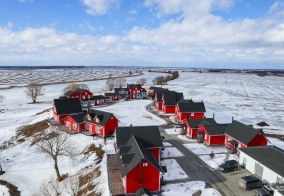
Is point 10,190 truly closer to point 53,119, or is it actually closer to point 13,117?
point 53,119

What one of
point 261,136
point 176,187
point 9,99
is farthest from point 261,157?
point 9,99

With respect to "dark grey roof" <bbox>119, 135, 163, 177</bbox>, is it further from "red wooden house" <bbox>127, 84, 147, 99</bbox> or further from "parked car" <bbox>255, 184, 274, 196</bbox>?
"red wooden house" <bbox>127, 84, 147, 99</bbox>


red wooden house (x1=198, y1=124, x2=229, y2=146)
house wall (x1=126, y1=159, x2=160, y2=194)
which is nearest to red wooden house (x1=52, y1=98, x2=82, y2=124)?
red wooden house (x1=198, y1=124, x2=229, y2=146)

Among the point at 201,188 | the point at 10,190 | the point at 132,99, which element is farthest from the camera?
the point at 132,99

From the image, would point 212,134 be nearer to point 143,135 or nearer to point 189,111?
point 143,135

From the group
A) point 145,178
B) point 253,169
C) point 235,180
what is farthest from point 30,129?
point 253,169

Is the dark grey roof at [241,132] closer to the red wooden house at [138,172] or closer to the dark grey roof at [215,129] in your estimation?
the dark grey roof at [215,129]
